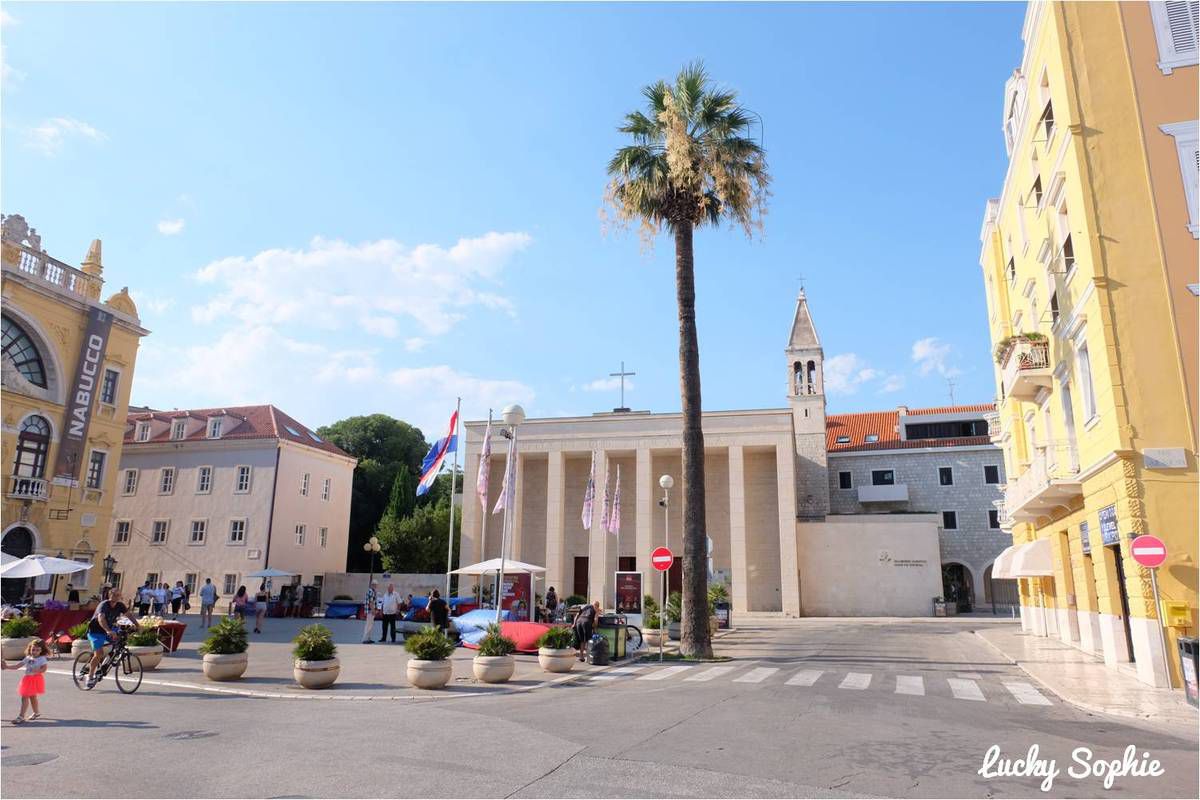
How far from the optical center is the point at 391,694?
41.5 feet

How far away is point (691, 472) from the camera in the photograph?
19.7 m

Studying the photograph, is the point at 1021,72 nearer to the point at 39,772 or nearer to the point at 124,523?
the point at 39,772

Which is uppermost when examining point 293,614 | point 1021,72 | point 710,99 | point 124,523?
point 1021,72

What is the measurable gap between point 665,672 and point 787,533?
28.2 m

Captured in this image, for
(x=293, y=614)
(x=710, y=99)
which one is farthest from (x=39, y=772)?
(x=293, y=614)

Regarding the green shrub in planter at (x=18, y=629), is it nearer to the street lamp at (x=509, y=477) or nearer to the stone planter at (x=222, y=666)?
the stone planter at (x=222, y=666)

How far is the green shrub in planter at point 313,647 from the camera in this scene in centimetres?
1325

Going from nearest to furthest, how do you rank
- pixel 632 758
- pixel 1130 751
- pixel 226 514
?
1. pixel 632 758
2. pixel 1130 751
3. pixel 226 514

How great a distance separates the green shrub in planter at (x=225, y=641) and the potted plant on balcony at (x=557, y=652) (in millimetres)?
5974

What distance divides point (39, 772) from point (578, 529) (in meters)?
41.3

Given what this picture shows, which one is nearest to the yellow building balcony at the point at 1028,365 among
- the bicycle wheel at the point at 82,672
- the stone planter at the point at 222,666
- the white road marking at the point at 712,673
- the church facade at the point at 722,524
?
the white road marking at the point at 712,673

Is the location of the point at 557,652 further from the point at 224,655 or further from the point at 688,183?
the point at 688,183

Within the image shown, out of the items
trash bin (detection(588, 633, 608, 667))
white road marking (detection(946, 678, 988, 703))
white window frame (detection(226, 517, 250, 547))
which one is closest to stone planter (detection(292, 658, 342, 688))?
trash bin (detection(588, 633, 608, 667))

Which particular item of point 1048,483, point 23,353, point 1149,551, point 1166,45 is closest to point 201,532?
point 23,353
